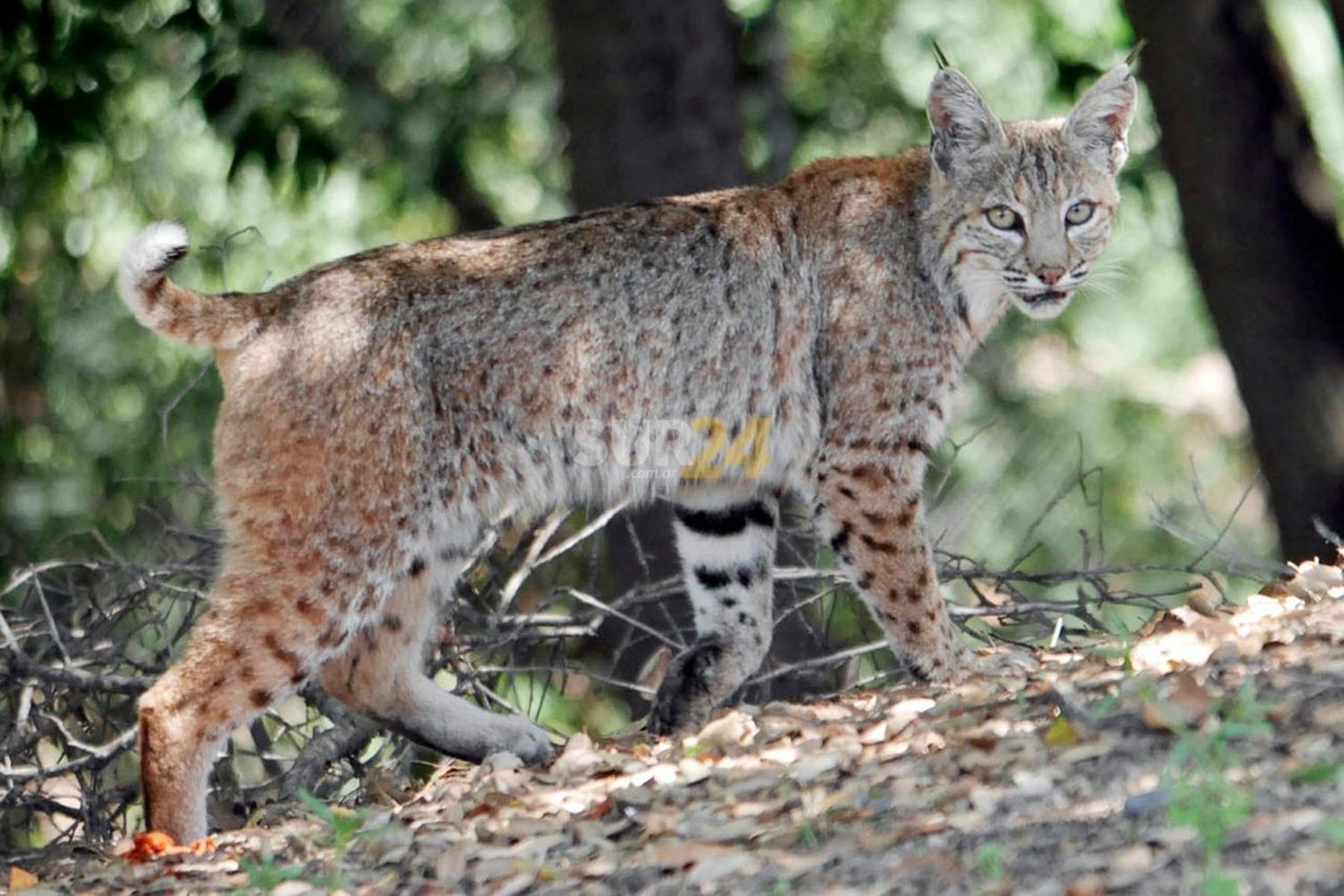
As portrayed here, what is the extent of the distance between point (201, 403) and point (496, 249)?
4.79 meters

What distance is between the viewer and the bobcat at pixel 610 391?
5.34 metres

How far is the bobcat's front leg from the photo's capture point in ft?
18.9

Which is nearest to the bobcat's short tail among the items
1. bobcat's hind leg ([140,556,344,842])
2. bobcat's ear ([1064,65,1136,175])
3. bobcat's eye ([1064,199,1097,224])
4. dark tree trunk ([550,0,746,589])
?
bobcat's hind leg ([140,556,344,842])

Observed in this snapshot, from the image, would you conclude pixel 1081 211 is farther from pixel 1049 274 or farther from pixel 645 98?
pixel 645 98

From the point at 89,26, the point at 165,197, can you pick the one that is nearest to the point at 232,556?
the point at 89,26

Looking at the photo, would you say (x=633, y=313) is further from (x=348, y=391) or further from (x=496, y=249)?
(x=348, y=391)

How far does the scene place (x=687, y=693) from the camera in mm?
6008

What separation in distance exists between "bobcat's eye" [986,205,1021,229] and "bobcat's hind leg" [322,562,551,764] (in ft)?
6.43

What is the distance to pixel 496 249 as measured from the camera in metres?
5.85

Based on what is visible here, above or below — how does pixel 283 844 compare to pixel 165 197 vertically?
below

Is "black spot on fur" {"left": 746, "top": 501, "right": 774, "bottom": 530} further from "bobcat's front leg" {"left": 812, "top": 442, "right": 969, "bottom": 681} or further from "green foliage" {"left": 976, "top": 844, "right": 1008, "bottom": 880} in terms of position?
"green foliage" {"left": 976, "top": 844, "right": 1008, "bottom": 880}

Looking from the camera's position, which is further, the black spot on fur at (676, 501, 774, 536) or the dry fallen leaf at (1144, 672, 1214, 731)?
the black spot on fur at (676, 501, 774, 536)

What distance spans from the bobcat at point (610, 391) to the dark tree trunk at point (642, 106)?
1.91 m

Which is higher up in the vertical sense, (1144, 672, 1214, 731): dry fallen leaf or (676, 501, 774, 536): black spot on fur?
(676, 501, 774, 536): black spot on fur
